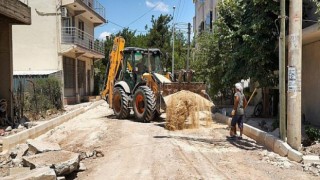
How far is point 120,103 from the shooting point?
18078mm

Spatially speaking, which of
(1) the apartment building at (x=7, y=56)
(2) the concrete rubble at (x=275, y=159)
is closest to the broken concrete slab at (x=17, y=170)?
(2) the concrete rubble at (x=275, y=159)

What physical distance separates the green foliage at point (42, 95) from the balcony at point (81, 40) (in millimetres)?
6904

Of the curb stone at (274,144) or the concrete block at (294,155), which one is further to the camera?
the curb stone at (274,144)

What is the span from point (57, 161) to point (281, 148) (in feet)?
16.5

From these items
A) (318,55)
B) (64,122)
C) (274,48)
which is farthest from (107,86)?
(318,55)

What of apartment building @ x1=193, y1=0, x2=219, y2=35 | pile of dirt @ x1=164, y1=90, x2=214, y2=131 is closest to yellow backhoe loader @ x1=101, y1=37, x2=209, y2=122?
pile of dirt @ x1=164, y1=90, x2=214, y2=131

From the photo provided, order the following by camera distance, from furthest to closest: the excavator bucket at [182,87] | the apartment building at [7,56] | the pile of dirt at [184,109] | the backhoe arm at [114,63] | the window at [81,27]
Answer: the window at [81,27], the backhoe arm at [114,63], the excavator bucket at [182,87], the apartment building at [7,56], the pile of dirt at [184,109]

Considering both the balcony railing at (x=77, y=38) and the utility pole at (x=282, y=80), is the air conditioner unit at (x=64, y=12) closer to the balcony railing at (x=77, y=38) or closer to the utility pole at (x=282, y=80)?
the balcony railing at (x=77, y=38)

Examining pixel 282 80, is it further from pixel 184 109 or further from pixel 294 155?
pixel 184 109

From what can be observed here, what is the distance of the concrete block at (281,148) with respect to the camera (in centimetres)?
936

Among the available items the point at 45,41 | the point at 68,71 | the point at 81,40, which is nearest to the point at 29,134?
the point at 45,41

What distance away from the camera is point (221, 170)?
8.09m

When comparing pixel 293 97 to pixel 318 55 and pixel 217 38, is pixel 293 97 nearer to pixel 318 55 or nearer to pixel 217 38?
pixel 318 55

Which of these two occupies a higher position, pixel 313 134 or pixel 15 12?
pixel 15 12
